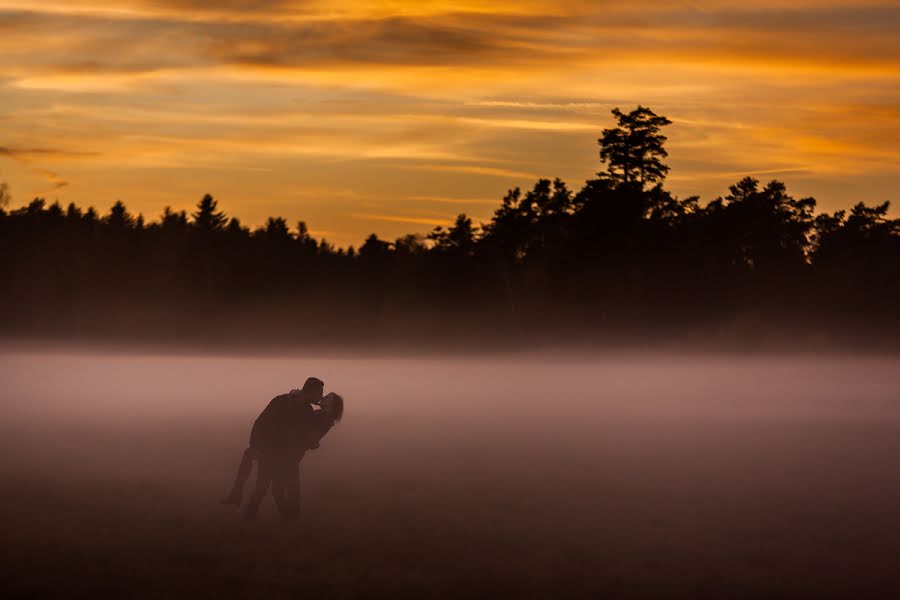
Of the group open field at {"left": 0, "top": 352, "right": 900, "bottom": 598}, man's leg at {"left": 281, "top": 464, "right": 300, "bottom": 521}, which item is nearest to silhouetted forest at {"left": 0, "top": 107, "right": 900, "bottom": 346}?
open field at {"left": 0, "top": 352, "right": 900, "bottom": 598}

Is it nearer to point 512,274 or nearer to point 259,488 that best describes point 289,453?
point 259,488

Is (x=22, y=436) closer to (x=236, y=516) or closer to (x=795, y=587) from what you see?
(x=236, y=516)

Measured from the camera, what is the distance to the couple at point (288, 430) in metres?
14.1

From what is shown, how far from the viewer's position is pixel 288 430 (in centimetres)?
1420

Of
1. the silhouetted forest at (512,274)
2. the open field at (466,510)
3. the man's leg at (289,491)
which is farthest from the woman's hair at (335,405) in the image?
the silhouetted forest at (512,274)

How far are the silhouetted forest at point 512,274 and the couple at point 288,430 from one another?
9087 cm

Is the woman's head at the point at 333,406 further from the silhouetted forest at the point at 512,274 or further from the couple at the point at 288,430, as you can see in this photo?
the silhouetted forest at the point at 512,274

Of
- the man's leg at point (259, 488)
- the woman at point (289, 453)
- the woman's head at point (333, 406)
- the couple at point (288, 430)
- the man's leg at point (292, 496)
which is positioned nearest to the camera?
the couple at point (288, 430)

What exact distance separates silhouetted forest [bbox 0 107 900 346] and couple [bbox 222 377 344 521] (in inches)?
3578

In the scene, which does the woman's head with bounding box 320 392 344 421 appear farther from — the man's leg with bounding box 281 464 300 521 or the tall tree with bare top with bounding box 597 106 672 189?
the tall tree with bare top with bounding box 597 106 672 189

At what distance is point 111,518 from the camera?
15602mm

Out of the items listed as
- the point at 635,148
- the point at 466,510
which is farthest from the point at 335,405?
the point at 635,148

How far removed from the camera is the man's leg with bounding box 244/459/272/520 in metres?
14.7

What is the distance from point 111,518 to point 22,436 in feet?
50.1
